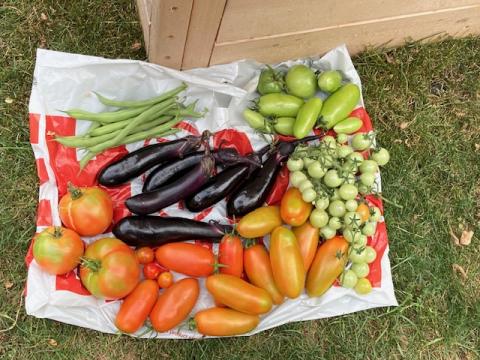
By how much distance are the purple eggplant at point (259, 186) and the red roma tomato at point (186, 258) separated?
245 millimetres

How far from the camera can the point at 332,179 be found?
2.29 metres

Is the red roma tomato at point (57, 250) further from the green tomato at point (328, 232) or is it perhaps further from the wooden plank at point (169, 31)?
the green tomato at point (328, 232)

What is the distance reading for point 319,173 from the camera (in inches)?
90.0

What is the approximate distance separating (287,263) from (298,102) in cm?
74

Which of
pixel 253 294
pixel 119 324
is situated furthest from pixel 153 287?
pixel 253 294

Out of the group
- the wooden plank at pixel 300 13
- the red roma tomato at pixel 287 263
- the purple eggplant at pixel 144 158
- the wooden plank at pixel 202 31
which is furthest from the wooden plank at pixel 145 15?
the red roma tomato at pixel 287 263

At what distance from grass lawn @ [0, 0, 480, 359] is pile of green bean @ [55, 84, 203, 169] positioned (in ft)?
1.09

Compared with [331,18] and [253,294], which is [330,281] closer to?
[253,294]

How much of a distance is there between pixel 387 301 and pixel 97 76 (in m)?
1.66

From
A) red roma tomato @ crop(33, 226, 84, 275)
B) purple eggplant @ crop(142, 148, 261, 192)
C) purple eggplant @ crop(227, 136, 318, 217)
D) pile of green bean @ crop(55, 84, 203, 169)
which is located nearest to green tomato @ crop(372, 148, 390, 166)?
purple eggplant @ crop(227, 136, 318, 217)

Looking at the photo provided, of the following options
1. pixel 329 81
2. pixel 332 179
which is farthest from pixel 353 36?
pixel 332 179

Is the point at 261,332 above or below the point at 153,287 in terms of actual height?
below

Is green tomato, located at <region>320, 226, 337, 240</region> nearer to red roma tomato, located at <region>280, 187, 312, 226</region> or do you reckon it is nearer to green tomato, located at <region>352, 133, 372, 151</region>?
red roma tomato, located at <region>280, 187, 312, 226</region>

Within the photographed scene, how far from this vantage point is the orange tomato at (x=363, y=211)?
2361 millimetres
